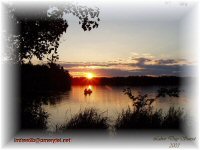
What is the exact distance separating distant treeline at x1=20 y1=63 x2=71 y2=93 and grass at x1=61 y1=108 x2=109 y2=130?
0.61 metres

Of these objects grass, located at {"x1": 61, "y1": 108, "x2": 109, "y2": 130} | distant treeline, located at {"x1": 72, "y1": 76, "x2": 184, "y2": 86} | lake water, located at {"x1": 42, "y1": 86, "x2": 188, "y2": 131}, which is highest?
distant treeline, located at {"x1": 72, "y1": 76, "x2": 184, "y2": 86}

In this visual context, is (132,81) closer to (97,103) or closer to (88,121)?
(97,103)

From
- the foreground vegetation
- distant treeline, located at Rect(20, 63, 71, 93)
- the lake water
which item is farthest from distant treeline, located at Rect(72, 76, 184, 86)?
the foreground vegetation

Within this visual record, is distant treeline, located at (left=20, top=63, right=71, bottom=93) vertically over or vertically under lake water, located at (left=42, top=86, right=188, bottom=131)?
over

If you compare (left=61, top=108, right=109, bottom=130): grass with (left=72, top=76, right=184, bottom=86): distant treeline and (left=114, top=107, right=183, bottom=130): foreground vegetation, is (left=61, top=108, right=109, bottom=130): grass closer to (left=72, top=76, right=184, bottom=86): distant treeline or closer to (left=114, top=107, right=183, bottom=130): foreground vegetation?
(left=114, top=107, right=183, bottom=130): foreground vegetation

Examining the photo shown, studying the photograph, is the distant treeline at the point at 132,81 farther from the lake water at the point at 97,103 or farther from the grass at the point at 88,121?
the grass at the point at 88,121

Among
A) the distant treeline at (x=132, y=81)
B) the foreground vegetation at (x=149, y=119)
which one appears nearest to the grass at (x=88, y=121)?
the foreground vegetation at (x=149, y=119)

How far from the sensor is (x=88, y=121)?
854 cm

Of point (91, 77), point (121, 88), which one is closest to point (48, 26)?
point (91, 77)

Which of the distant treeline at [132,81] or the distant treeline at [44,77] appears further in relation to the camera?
the distant treeline at [132,81]

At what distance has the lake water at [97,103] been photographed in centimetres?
854

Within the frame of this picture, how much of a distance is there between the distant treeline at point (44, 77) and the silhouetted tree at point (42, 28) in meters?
0.17

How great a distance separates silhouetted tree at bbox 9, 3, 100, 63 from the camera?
8.17 meters

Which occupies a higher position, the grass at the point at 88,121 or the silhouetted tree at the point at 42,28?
the silhouetted tree at the point at 42,28
